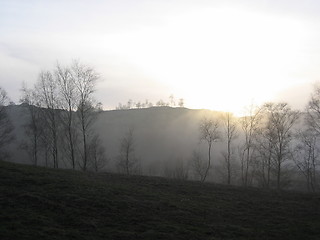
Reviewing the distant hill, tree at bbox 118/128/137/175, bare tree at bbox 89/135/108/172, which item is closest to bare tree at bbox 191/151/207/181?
tree at bbox 118/128/137/175

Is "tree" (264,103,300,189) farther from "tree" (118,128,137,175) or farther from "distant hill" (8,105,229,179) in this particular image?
"distant hill" (8,105,229,179)

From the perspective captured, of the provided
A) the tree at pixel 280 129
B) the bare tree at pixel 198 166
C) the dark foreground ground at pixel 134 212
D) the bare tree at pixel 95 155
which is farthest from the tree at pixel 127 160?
the dark foreground ground at pixel 134 212

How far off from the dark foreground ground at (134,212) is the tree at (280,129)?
30508 millimetres

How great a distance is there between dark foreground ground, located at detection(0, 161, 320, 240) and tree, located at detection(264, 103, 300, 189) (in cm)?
3051

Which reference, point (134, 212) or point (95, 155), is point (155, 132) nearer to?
point (95, 155)

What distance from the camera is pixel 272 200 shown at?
75.1 feet

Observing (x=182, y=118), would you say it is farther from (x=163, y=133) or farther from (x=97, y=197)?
(x=97, y=197)

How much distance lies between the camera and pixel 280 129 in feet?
175

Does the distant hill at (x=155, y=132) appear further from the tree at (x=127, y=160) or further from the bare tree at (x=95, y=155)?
the bare tree at (x=95, y=155)

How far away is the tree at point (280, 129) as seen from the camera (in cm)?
5250

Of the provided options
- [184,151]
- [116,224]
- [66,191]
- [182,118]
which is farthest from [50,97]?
[182,118]

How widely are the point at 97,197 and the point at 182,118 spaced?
449 feet

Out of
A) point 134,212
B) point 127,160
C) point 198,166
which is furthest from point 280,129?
point 134,212

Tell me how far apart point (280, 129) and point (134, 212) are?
42.4 m
